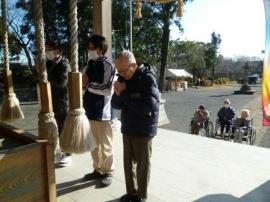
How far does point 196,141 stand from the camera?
525 cm

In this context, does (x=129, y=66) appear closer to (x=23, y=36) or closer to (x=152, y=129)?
(x=152, y=129)

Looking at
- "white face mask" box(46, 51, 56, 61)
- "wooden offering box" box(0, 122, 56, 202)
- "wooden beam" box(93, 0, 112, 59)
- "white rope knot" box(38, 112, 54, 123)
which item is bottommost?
"wooden offering box" box(0, 122, 56, 202)

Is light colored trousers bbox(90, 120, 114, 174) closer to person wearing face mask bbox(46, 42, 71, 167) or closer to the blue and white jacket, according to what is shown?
the blue and white jacket

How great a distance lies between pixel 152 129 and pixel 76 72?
938 millimetres

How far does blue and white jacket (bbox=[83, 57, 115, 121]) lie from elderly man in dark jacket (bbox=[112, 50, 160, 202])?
30 cm

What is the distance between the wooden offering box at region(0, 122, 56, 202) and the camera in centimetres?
176

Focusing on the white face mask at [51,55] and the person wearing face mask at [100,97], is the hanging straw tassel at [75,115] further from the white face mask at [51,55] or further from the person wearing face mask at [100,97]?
the white face mask at [51,55]

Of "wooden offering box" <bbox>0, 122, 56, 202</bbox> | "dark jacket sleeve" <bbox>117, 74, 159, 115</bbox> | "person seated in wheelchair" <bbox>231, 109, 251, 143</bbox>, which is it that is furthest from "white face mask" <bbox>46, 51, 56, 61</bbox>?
"person seated in wheelchair" <bbox>231, 109, 251, 143</bbox>

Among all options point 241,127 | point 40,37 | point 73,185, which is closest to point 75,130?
point 40,37

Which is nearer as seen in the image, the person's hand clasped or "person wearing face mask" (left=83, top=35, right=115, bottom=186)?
the person's hand clasped

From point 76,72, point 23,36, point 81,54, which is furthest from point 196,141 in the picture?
point 23,36

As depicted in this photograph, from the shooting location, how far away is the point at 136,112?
2.73 metres

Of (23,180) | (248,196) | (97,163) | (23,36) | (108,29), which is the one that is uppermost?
(23,36)

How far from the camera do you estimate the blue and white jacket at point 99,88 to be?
3.17 metres
